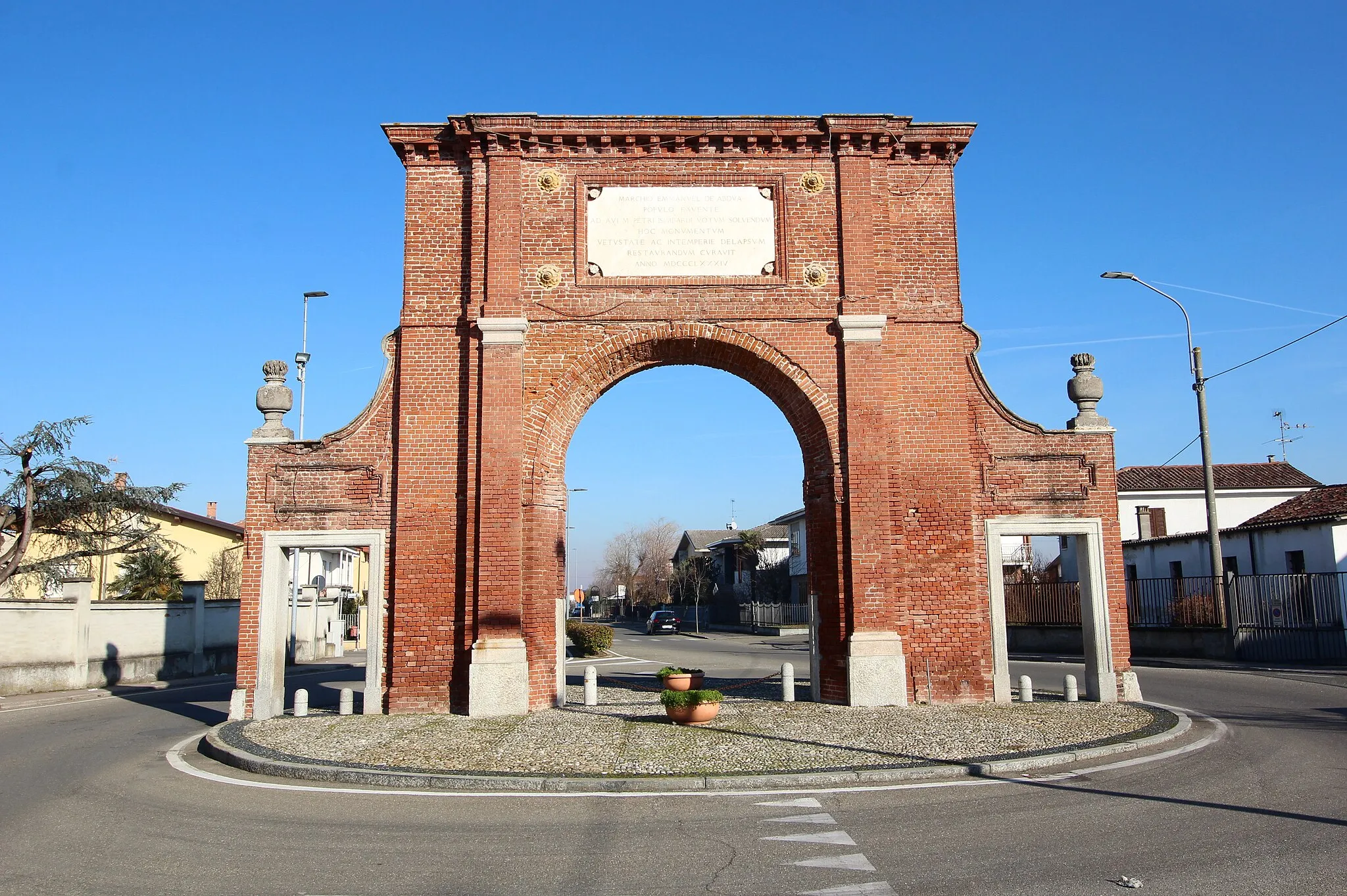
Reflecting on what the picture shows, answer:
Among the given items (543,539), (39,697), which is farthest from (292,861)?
(39,697)

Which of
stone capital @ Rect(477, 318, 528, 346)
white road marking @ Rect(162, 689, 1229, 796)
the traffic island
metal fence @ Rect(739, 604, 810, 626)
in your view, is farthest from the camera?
metal fence @ Rect(739, 604, 810, 626)

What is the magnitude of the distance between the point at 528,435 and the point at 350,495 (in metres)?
2.81

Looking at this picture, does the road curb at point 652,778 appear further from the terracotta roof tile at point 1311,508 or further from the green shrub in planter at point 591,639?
the green shrub in planter at point 591,639

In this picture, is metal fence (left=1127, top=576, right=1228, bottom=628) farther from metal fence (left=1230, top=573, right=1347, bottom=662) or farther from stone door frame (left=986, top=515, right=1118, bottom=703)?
stone door frame (left=986, top=515, right=1118, bottom=703)

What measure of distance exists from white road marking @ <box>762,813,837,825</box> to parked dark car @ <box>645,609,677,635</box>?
155 feet

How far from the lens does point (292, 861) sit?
6.29 m

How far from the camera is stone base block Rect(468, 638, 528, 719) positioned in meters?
13.1

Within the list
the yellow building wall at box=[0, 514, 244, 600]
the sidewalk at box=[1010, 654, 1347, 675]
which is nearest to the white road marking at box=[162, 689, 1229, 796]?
the sidewalk at box=[1010, 654, 1347, 675]

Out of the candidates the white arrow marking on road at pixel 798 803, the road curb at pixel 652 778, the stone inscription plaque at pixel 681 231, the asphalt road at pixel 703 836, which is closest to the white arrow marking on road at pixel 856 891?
the asphalt road at pixel 703 836

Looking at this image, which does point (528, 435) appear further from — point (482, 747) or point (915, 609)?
point (915, 609)

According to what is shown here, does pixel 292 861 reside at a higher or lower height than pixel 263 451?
lower

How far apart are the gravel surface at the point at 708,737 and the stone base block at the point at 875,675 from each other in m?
0.17

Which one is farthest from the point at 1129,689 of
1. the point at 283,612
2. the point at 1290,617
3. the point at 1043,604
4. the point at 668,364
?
the point at 1043,604

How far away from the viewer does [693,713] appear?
11875 millimetres
